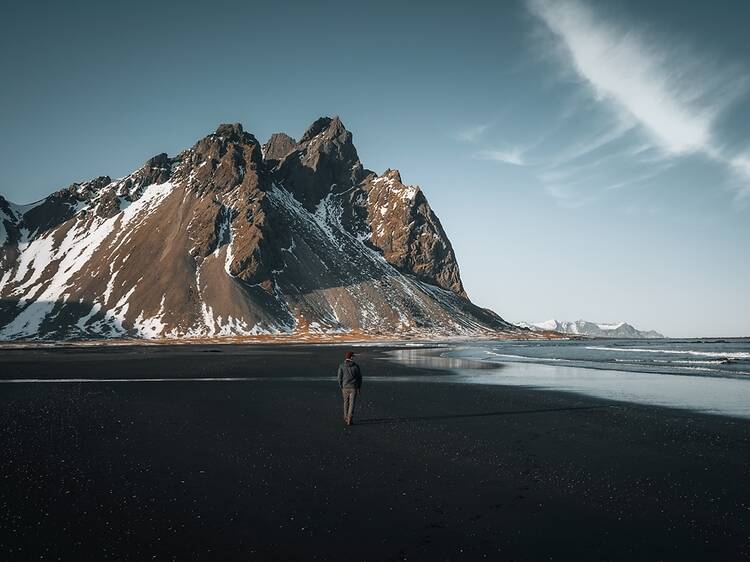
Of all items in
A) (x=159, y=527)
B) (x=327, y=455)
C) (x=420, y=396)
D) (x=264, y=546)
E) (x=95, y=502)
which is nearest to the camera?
(x=264, y=546)

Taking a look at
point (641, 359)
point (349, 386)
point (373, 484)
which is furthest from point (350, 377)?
point (641, 359)

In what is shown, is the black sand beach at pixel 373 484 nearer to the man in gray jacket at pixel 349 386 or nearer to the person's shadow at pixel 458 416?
the person's shadow at pixel 458 416

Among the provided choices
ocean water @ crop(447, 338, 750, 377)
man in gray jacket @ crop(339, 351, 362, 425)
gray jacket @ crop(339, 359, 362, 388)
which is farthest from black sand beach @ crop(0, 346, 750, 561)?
ocean water @ crop(447, 338, 750, 377)

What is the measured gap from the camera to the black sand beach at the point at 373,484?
29.3 ft

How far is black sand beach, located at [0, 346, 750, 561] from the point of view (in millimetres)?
8922

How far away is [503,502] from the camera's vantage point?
11273 millimetres

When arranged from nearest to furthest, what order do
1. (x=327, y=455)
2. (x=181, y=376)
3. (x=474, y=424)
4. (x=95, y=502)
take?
(x=95, y=502)
(x=327, y=455)
(x=474, y=424)
(x=181, y=376)

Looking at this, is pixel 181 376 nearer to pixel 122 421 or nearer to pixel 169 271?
pixel 122 421

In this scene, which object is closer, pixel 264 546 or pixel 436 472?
pixel 264 546

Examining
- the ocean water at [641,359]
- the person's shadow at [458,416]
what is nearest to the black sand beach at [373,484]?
the person's shadow at [458,416]

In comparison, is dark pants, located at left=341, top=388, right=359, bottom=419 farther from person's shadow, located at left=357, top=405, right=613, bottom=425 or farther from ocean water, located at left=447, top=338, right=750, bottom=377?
ocean water, located at left=447, top=338, right=750, bottom=377

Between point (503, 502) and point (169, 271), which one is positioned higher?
point (169, 271)

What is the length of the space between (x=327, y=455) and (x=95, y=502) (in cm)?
645

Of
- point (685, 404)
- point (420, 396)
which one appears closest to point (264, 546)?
point (420, 396)
